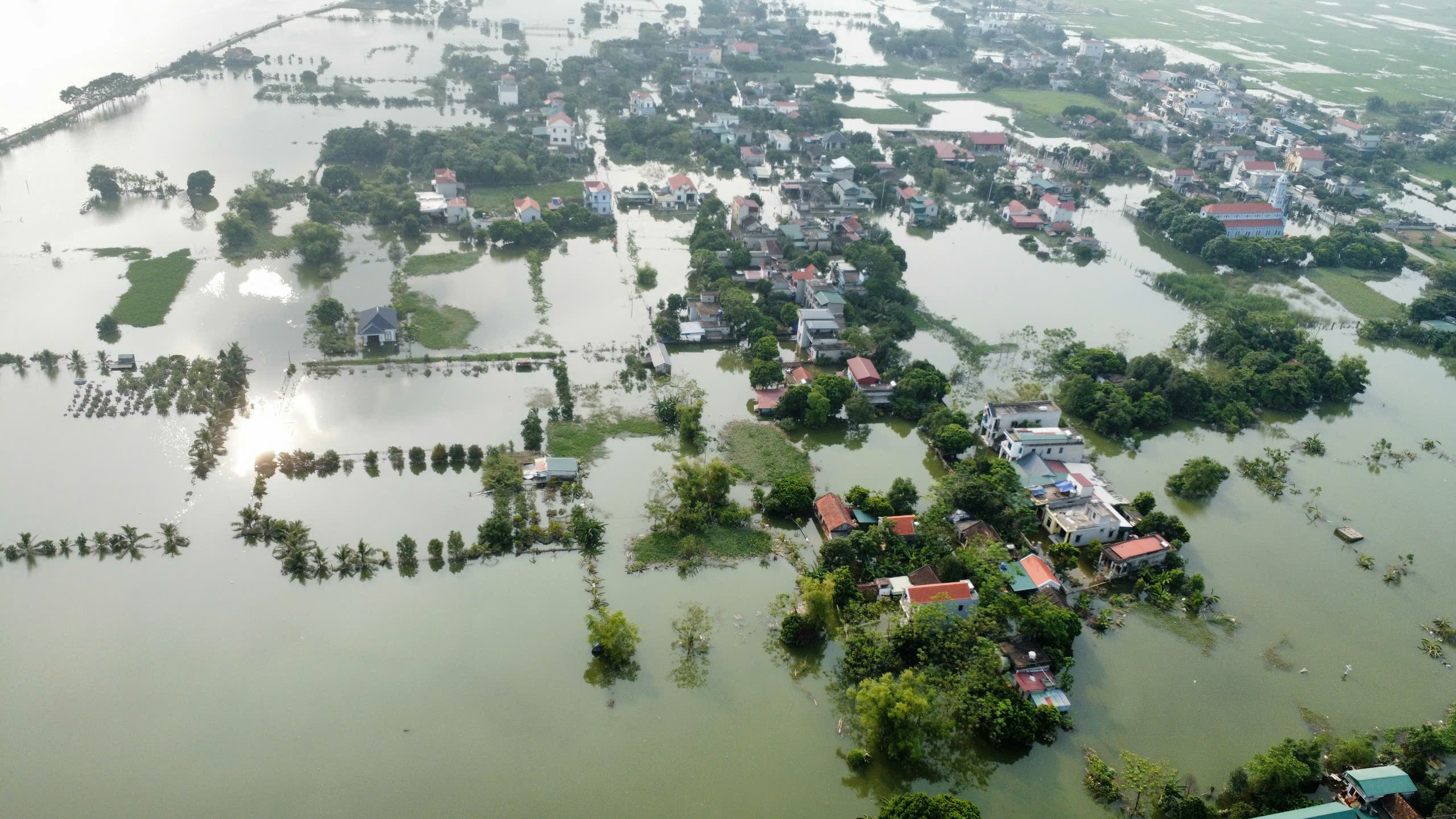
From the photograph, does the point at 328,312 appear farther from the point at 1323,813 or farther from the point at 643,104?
the point at 643,104

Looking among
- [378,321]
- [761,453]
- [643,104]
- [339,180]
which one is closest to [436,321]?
[378,321]

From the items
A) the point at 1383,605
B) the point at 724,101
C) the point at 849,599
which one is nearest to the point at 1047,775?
the point at 849,599

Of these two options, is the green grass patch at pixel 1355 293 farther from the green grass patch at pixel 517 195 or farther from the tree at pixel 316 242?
the tree at pixel 316 242

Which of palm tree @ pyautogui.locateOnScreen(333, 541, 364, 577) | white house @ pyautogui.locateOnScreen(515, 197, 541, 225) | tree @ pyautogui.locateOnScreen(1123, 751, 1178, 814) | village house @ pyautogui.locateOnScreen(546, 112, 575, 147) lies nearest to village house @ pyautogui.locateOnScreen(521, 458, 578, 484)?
palm tree @ pyautogui.locateOnScreen(333, 541, 364, 577)

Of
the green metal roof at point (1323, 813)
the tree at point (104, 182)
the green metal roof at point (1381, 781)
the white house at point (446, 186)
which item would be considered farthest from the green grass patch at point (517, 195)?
the green metal roof at point (1381, 781)

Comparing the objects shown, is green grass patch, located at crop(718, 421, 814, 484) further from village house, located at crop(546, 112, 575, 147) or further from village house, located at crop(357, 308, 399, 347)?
village house, located at crop(546, 112, 575, 147)

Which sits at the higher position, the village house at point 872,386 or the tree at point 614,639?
the village house at point 872,386
